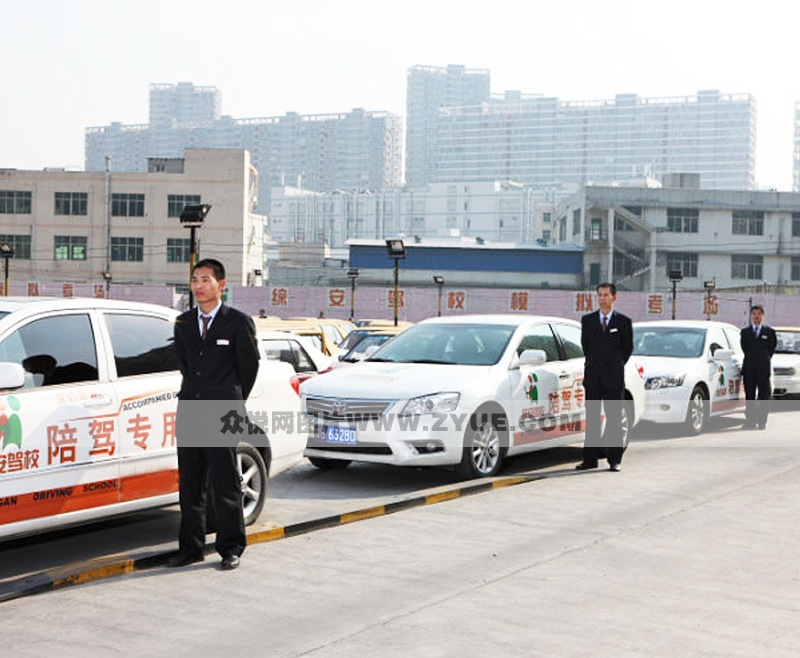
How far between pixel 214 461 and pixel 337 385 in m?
3.51

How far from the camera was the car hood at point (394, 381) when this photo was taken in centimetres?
998

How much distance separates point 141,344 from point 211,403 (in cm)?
95

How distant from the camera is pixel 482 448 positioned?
10383 millimetres

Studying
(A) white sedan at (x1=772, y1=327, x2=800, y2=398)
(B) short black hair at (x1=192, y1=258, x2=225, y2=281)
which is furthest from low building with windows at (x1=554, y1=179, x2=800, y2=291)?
(B) short black hair at (x1=192, y1=258, x2=225, y2=281)

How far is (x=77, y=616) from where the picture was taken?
5.76 meters

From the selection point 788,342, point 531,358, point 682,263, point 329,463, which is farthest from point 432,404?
point 682,263

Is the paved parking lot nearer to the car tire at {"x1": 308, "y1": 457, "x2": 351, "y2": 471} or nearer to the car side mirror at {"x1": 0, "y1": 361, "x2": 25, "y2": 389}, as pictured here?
the car tire at {"x1": 308, "y1": 457, "x2": 351, "y2": 471}

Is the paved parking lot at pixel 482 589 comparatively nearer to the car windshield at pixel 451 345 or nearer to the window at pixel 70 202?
the car windshield at pixel 451 345

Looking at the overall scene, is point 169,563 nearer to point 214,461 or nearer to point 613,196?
point 214,461

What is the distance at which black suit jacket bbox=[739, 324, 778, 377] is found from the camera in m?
16.3

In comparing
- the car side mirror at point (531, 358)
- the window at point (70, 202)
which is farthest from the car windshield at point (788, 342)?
the window at point (70, 202)

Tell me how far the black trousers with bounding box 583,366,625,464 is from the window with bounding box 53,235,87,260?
6875 centimetres

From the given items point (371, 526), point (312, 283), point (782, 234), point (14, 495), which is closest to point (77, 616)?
point (14, 495)

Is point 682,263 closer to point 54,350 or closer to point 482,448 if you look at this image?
point 482,448
